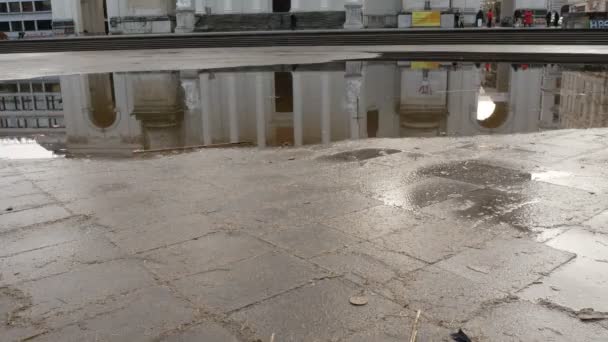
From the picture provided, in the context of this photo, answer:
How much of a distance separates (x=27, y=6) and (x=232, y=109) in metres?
78.8

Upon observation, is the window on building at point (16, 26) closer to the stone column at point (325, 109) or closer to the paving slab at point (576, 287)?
the stone column at point (325, 109)

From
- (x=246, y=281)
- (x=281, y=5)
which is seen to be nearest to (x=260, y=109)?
(x=246, y=281)

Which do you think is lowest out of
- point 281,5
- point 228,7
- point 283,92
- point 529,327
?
point 529,327

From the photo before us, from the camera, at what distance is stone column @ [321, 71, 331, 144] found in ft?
25.2

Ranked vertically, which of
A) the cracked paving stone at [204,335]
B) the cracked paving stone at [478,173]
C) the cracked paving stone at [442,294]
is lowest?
the cracked paving stone at [204,335]

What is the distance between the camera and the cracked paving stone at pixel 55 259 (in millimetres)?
3316

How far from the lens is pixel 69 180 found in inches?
215

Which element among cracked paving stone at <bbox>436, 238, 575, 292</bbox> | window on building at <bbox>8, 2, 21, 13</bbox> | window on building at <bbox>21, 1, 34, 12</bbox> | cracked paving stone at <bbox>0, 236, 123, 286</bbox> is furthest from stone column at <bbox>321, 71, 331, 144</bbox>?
window on building at <bbox>8, 2, 21, 13</bbox>

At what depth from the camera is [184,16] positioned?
4153cm

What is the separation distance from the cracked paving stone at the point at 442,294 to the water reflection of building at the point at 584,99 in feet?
19.4

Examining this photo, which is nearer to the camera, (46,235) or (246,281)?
(246,281)

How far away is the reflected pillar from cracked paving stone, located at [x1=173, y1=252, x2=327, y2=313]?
14.1 ft

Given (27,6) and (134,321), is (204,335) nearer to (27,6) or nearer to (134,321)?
(134,321)

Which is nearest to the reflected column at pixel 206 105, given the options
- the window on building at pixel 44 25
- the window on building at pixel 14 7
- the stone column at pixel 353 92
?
the stone column at pixel 353 92
